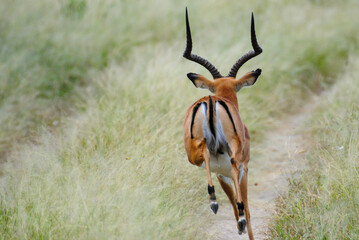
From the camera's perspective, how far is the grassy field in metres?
3.96

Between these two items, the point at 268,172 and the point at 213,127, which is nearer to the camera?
the point at 213,127

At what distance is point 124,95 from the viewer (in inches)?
280

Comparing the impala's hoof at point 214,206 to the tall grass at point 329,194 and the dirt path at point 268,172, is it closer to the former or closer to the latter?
the tall grass at point 329,194

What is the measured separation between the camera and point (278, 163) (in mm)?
6730

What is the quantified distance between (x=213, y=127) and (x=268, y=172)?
2.73m

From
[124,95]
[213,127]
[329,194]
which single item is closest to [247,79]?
[213,127]

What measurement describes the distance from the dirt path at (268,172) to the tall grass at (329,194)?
0.86 ft

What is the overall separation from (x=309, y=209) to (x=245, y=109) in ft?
11.5

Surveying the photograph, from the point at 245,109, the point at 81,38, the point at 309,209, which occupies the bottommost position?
the point at 309,209

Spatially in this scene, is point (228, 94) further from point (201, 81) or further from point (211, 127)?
point (211, 127)

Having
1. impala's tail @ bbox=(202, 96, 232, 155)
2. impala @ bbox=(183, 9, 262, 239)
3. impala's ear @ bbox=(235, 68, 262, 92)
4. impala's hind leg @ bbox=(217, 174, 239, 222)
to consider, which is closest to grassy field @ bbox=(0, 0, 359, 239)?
impala's hind leg @ bbox=(217, 174, 239, 222)

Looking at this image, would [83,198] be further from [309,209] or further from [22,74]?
[22,74]

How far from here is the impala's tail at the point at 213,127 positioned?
394 centimetres

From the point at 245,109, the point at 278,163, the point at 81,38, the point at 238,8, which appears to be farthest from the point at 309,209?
the point at 238,8
